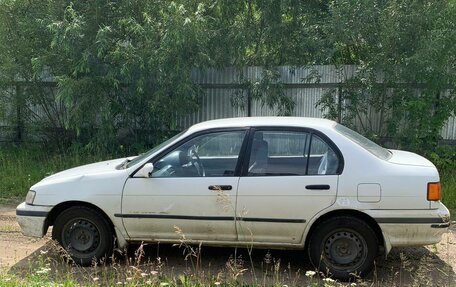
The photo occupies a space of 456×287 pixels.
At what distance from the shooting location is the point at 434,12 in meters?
8.40

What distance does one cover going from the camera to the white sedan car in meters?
4.79

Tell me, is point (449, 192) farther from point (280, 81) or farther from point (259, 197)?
point (259, 197)

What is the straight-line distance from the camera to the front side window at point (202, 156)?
5156 millimetres

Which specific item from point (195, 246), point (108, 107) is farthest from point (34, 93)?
point (195, 246)

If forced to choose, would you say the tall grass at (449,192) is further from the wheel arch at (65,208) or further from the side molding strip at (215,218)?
the wheel arch at (65,208)

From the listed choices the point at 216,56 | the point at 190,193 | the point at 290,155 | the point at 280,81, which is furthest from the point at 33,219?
the point at 280,81

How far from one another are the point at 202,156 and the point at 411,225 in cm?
222

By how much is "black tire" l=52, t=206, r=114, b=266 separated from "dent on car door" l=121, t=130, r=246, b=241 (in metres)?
0.30

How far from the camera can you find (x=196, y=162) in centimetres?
521

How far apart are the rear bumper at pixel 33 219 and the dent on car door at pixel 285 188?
214cm

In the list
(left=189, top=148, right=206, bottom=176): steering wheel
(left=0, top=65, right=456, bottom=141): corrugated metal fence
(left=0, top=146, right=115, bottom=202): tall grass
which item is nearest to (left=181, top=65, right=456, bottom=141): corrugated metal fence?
(left=0, top=65, right=456, bottom=141): corrugated metal fence

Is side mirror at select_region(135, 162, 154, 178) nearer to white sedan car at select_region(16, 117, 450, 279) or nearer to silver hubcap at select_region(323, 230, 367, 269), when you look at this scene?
white sedan car at select_region(16, 117, 450, 279)

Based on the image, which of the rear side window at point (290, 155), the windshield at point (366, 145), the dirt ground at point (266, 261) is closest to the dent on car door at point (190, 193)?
the rear side window at point (290, 155)

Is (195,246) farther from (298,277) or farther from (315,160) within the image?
(315,160)
